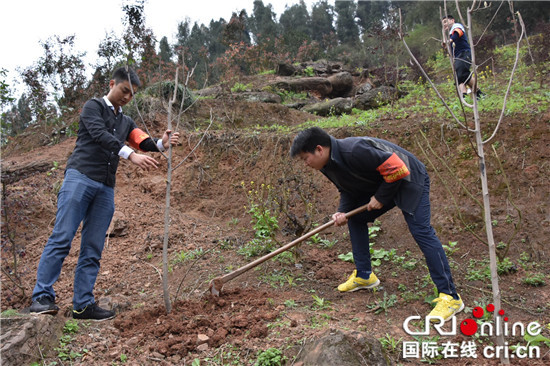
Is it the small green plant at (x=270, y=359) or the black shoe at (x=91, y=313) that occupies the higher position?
the black shoe at (x=91, y=313)

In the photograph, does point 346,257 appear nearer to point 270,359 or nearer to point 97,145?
point 270,359

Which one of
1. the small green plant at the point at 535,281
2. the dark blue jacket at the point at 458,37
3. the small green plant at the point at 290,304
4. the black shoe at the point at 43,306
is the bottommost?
the small green plant at the point at 535,281

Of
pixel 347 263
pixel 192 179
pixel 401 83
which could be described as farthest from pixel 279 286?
pixel 401 83

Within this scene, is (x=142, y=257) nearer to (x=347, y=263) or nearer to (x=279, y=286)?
(x=279, y=286)

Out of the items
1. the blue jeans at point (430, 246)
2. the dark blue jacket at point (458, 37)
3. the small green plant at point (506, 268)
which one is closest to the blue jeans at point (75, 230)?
the blue jeans at point (430, 246)

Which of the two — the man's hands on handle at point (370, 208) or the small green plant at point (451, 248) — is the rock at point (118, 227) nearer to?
the man's hands on handle at point (370, 208)

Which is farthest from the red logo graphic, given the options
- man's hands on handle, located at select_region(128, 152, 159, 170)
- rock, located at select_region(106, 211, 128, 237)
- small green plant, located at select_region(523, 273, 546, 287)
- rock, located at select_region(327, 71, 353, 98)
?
rock, located at select_region(327, 71, 353, 98)

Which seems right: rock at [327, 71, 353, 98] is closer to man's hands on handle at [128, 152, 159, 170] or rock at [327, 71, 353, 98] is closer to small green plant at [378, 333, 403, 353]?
man's hands on handle at [128, 152, 159, 170]

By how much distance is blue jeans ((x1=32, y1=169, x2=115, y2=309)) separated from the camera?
3.01 metres

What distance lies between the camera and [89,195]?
128 inches

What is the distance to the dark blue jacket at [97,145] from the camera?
10.4ft

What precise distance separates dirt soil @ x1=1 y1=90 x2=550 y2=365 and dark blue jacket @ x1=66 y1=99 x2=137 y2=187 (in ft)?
3.54

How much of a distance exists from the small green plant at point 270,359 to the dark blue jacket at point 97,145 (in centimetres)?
189

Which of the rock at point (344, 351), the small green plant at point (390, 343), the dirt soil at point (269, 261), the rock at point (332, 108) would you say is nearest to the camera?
the rock at point (344, 351)
